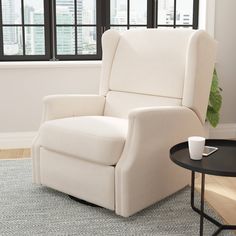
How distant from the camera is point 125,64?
2.93 meters

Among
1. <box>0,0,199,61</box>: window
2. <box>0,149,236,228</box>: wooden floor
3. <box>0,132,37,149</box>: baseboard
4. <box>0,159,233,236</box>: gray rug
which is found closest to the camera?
<box>0,159,233,236</box>: gray rug

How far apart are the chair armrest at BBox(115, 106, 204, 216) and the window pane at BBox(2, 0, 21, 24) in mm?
1996

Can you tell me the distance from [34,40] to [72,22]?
37 cm

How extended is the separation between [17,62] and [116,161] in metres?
1.82

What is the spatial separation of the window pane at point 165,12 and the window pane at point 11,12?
1.23 metres

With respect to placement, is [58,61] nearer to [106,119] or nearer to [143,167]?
[106,119]

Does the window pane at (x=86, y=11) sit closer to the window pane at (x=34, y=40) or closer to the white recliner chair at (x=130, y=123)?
the window pane at (x=34, y=40)

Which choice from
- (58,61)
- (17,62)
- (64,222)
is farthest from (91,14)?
(64,222)

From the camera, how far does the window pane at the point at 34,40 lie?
12.9 feet

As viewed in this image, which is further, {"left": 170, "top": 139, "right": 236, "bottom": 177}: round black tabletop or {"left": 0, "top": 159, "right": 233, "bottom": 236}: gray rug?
{"left": 0, "top": 159, "right": 233, "bottom": 236}: gray rug

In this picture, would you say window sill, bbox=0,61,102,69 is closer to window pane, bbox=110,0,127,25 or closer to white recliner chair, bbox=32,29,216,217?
window pane, bbox=110,0,127,25

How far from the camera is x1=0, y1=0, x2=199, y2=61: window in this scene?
3.89 m

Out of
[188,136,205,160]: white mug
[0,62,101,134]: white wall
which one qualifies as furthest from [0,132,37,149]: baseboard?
[188,136,205,160]: white mug

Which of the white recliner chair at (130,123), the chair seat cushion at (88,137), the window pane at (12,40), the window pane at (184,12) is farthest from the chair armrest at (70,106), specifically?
the window pane at (184,12)
